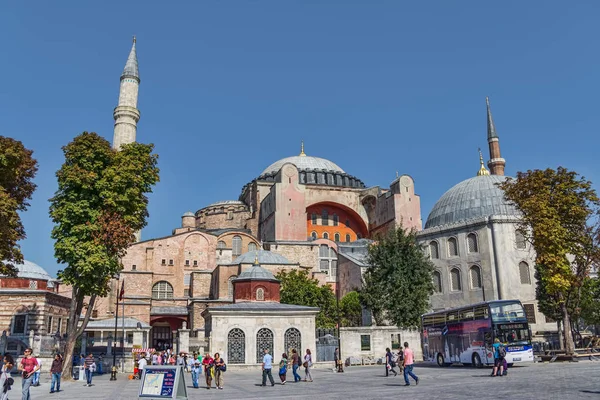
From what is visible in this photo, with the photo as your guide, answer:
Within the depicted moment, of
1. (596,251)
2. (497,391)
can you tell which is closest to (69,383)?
(497,391)

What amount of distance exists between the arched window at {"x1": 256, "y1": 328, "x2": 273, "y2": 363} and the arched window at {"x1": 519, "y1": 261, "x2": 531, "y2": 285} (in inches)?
827

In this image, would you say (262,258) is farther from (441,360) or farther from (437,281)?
(441,360)

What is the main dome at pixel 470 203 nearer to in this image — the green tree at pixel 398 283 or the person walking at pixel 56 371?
the green tree at pixel 398 283

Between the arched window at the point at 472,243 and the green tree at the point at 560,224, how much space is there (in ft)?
50.0

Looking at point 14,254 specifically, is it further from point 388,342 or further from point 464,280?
point 464,280

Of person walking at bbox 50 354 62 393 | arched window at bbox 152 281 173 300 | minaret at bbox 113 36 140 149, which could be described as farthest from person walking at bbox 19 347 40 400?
minaret at bbox 113 36 140 149

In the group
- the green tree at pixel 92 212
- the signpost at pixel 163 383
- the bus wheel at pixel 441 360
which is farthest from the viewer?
the bus wheel at pixel 441 360

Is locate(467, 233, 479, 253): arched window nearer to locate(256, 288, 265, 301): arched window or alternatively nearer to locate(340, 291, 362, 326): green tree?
locate(340, 291, 362, 326): green tree

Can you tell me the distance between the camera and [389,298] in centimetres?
3444

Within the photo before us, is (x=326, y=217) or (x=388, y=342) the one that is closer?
(x=388, y=342)

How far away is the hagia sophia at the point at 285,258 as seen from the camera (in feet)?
94.4

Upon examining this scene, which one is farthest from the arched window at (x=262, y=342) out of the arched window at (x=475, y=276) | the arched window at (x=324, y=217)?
the arched window at (x=324, y=217)

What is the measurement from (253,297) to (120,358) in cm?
823

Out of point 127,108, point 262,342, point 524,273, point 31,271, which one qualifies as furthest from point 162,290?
point 524,273
